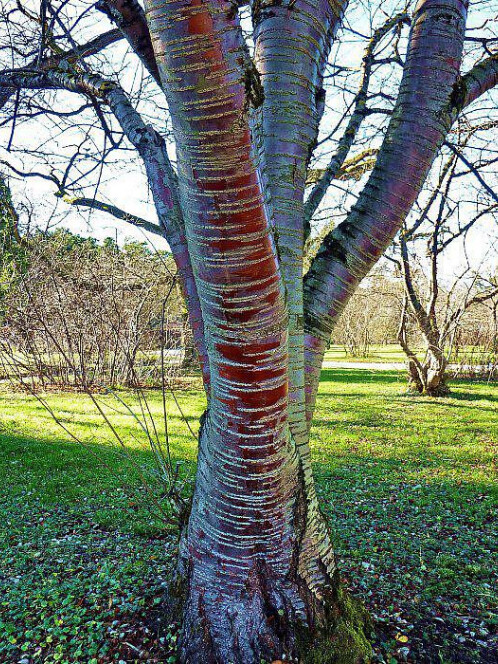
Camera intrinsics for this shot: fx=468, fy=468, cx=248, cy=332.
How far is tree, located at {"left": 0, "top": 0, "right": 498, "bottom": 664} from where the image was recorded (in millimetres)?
1276

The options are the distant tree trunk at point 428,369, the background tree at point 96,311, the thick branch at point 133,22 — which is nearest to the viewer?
the thick branch at point 133,22

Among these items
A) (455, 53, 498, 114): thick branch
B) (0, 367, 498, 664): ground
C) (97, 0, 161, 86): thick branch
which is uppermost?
(97, 0, 161, 86): thick branch

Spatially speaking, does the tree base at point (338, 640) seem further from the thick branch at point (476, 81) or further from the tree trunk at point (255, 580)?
the thick branch at point (476, 81)

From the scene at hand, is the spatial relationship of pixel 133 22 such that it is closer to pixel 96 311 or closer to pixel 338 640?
pixel 338 640

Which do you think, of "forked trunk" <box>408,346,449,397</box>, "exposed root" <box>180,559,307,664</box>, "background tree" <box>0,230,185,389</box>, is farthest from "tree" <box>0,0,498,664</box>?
"forked trunk" <box>408,346,449,397</box>

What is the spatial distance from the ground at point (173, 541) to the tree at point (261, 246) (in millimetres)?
523

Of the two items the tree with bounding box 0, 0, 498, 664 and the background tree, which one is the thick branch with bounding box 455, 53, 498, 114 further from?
the background tree

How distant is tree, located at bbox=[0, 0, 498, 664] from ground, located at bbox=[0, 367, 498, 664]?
0.52 m

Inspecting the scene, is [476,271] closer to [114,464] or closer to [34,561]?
[114,464]

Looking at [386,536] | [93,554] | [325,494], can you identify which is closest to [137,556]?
[93,554]

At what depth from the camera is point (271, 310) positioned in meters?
1.55

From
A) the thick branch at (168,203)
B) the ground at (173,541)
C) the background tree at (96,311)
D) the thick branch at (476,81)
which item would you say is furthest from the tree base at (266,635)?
the background tree at (96,311)

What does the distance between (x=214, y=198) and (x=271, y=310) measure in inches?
16.3

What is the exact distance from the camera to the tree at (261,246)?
4.19 feet
